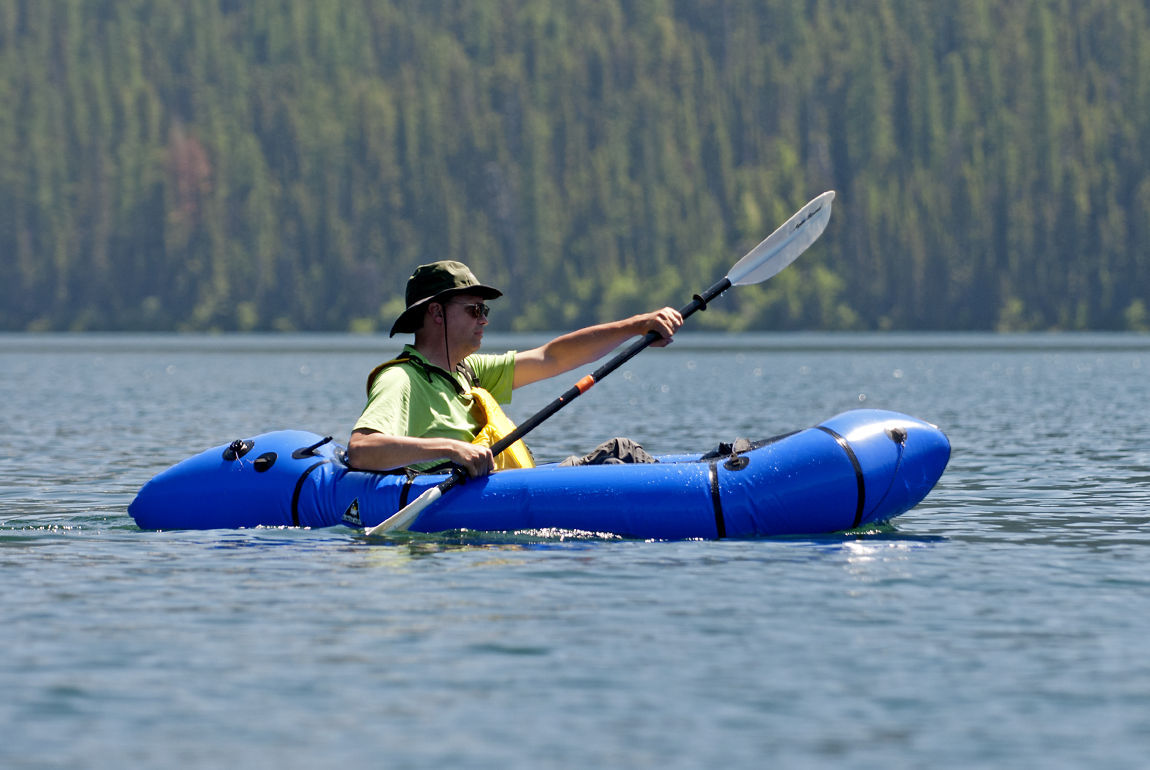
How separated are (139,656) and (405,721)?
1570 mm

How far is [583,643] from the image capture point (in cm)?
739

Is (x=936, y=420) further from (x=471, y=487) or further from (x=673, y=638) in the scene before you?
(x=673, y=638)

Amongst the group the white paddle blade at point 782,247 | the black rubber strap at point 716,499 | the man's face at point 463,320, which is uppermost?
the white paddle blade at point 782,247

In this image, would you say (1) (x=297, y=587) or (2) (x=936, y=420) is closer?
(1) (x=297, y=587)

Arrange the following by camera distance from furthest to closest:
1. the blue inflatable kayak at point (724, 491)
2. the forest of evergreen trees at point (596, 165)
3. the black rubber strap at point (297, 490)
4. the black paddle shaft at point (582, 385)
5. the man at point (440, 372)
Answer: the forest of evergreen trees at point (596, 165), the black rubber strap at point (297, 490), the black paddle shaft at point (582, 385), the blue inflatable kayak at point (724, 491), the man at point (440, 372)

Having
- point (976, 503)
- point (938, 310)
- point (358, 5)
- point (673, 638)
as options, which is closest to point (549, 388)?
point (976, 503)

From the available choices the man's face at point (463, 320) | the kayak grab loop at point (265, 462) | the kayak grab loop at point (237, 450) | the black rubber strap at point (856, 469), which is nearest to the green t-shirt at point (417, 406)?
the man's face at point (463, 320)

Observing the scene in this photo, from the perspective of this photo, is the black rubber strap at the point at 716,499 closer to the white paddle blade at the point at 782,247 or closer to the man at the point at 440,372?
the man at the point at 440,372

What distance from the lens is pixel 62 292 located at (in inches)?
5202

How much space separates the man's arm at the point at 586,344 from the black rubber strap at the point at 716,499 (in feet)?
2.60

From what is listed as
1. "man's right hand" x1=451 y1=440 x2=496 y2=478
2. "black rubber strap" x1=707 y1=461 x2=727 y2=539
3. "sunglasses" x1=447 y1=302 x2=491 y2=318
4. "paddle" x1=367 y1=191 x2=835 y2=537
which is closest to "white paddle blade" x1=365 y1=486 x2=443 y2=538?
"paddle" x1=367 y1=191 x2=835 y2=537

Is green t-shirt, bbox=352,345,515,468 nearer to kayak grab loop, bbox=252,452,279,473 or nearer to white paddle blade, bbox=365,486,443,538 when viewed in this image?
white paddle blade, bbox=365,486,443,538

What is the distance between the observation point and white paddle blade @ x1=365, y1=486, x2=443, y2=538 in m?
10.1

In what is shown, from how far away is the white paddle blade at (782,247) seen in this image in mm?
12047
